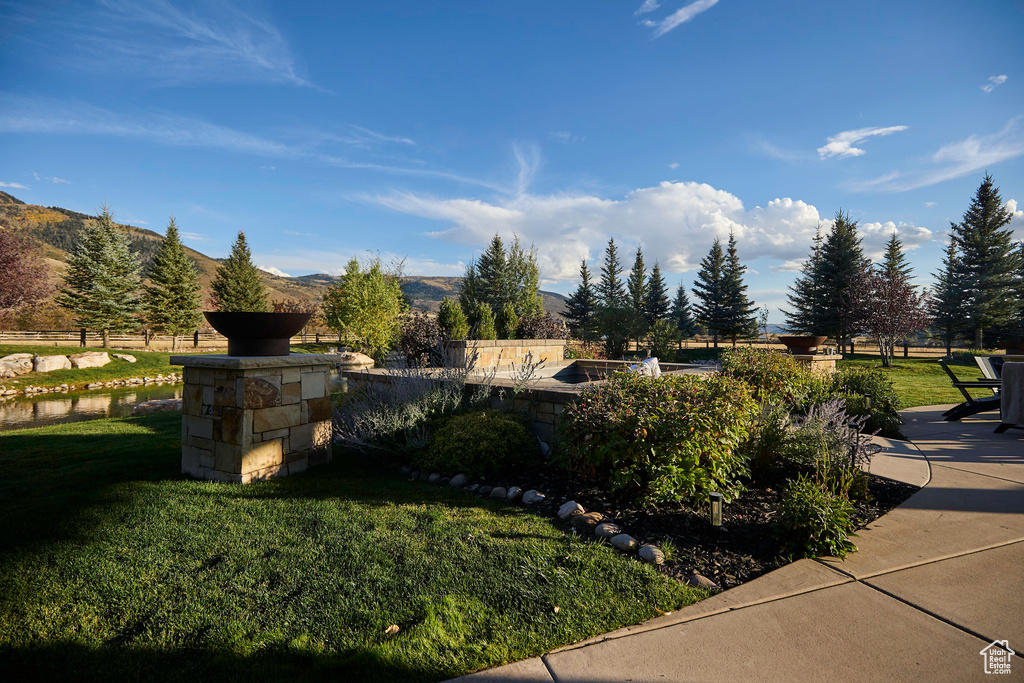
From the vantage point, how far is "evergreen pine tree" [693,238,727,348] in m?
31.5

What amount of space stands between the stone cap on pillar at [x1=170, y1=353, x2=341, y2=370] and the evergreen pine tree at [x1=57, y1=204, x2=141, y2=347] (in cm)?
2497

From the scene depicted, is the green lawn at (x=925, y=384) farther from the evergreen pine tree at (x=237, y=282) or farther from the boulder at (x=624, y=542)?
the evergreen pine tree at (x=237, y=282)

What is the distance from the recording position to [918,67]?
19.1 ft

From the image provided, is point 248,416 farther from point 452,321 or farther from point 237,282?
point 237,282

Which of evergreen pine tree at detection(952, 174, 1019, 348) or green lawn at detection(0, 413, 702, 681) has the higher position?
evergreen pine tree at detection(952, 174, 1019, 348)

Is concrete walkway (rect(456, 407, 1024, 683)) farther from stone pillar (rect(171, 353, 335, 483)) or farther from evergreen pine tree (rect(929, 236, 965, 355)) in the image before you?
evergreen pine tree (rect(929, 236, 965, 355))

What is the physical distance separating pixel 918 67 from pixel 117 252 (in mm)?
31677

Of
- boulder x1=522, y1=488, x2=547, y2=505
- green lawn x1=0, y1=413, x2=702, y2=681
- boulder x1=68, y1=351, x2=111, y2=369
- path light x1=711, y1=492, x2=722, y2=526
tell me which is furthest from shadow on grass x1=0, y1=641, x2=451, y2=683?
boulder x1=68, y1=351, x2=111, y2=369

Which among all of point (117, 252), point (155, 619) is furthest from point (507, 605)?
point (117, 252)

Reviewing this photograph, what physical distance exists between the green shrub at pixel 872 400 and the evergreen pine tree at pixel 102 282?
29726 millimetres

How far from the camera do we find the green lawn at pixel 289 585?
5.42 feet

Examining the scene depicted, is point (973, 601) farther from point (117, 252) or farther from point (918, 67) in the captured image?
point (117, 252)

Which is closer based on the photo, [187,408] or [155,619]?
[155,619]

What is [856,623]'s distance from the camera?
1.77m
